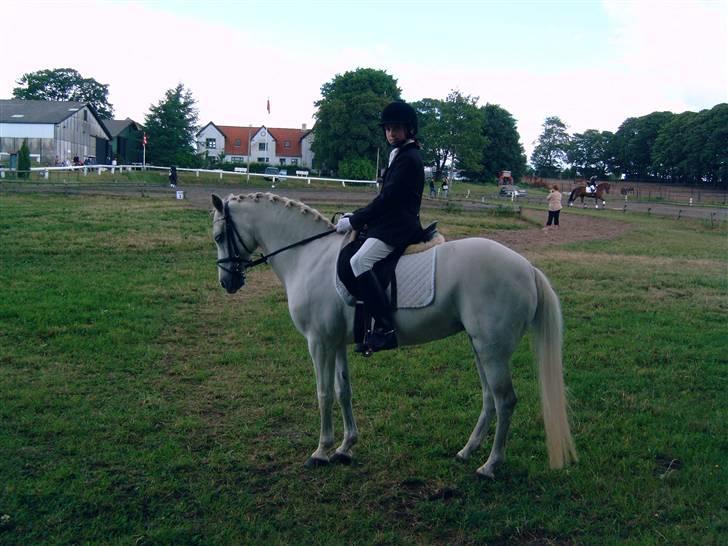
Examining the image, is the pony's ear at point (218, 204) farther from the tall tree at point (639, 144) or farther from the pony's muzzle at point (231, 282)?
the tall tree at point (639, 144)

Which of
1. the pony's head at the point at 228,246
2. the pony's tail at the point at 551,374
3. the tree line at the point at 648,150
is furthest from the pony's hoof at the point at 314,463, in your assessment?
the tree line at the point at 648,150

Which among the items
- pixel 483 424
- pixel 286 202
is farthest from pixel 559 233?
pixel 286 202

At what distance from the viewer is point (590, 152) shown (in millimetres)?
122000

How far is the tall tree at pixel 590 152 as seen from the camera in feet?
388

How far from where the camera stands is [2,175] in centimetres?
3641

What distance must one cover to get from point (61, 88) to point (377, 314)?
11145 centimetres

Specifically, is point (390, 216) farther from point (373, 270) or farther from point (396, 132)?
point (396, 132)

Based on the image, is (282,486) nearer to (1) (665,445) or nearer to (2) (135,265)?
(1) (665,445)

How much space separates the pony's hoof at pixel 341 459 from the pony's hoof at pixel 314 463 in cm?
7

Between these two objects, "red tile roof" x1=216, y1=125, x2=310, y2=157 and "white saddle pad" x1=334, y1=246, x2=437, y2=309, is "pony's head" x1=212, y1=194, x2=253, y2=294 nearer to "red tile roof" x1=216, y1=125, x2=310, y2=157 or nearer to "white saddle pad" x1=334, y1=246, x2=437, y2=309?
"white saddle pad" x1=334, y1=246, x2=437, y2=309

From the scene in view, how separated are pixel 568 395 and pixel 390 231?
322cm

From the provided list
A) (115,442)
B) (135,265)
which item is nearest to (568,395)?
(115,442)

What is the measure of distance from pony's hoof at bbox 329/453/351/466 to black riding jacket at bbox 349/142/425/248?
2.02m

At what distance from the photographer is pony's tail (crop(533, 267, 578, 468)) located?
5.23 meters
